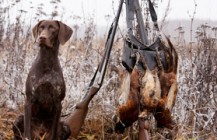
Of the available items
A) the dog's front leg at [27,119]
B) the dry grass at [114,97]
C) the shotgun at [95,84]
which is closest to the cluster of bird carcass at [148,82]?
the shotgun at [95,84]

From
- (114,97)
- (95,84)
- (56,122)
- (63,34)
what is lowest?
(56,122)

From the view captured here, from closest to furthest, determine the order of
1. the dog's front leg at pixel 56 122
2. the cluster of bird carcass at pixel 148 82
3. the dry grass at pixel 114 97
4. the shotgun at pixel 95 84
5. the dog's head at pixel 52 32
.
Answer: the cluster of bird carcass at pixel 148 82, the dog's head at pixel 52 32, the shotgun at pixel 95 84, the dog's front leg at pixel 56 122, the dry grass at pixel 114 97

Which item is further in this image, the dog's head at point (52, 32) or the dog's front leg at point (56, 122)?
the dog's front leg at point (56, 122)

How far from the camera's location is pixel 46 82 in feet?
16.6

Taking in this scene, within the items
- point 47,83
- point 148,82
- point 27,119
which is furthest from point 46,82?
point 148,82

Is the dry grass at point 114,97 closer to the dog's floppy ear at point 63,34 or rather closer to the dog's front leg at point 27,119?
the dog's front leg at point 27,119

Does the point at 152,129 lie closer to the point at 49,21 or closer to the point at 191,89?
the point at 191,89

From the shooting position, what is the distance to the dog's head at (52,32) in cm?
498

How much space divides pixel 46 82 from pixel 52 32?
464 mm

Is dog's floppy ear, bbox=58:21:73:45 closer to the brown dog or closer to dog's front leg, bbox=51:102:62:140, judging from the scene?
the brown dog

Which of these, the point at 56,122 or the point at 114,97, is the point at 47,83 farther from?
the point at 114,97

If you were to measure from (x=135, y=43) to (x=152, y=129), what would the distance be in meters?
1.22

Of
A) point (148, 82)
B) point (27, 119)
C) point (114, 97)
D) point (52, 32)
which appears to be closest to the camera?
point (148, 82)

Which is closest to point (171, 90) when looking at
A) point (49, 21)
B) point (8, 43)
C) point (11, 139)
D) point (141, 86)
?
point (141, 86)
